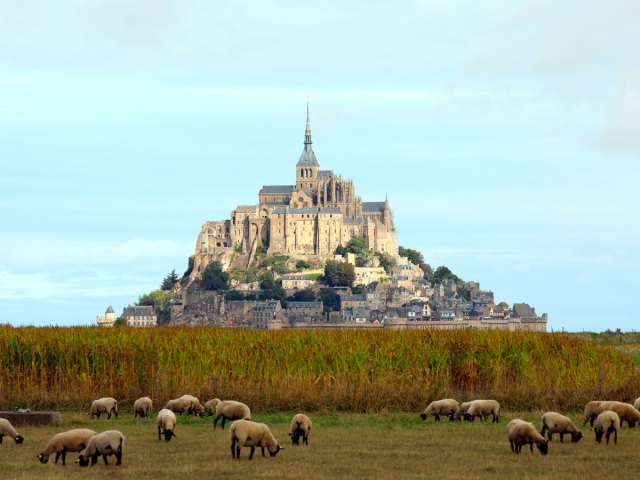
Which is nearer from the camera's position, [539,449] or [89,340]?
[539,449]

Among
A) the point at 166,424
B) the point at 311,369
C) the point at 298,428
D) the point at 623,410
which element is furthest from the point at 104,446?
the point at 311,369

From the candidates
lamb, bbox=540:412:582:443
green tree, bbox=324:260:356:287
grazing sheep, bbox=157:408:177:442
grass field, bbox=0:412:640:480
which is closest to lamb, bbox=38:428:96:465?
grass field, bbox=0:412:640:480

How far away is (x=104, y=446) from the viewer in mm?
17094

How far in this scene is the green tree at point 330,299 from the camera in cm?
19000

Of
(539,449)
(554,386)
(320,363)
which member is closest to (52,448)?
(539,449)

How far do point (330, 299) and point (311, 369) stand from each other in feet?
538

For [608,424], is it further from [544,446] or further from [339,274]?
[339,274]

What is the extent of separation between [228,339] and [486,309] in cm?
16972

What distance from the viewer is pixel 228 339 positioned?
94.9ft

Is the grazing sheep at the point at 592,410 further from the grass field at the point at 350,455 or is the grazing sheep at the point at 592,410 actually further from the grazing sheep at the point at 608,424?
the grazing sheep at the point at 608,424

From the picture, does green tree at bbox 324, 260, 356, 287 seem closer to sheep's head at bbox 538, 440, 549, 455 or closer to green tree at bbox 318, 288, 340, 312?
green tree at bbox 318, 288, 340, 312

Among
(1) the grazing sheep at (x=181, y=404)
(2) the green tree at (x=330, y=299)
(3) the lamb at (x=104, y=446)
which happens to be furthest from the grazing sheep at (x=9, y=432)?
(2) the green tree at (x=330, y=299)

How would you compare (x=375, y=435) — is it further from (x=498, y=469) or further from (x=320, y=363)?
(x=320, y=363)

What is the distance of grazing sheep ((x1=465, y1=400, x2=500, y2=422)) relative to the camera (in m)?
22.2
